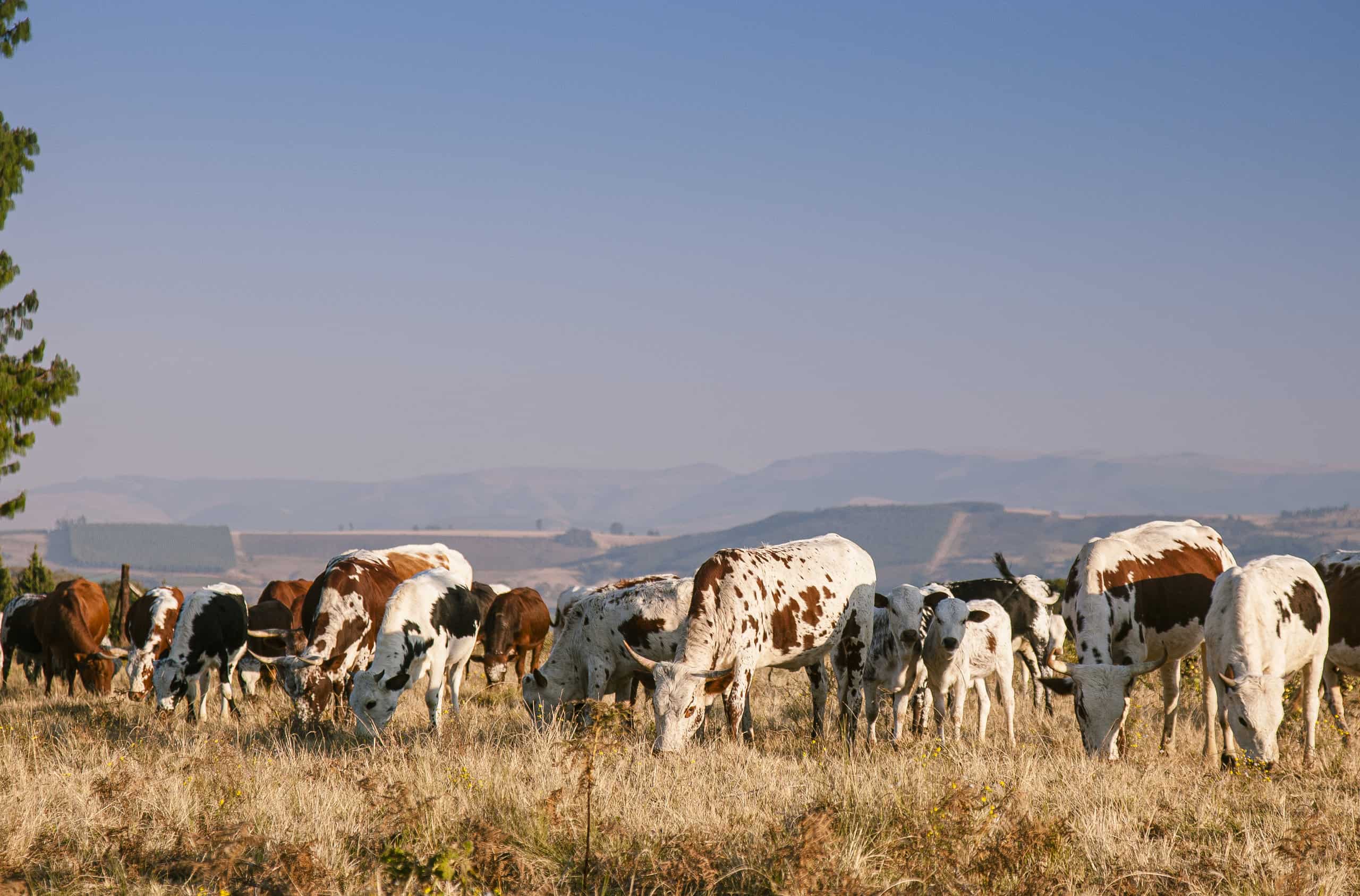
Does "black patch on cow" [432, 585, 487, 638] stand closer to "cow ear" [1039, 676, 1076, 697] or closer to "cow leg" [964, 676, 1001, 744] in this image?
"cow leg" [964, 676, 1001, 744]

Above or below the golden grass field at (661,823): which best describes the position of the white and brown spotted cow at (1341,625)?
above

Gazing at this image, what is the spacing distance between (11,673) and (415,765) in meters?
18.9

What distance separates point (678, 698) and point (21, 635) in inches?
666

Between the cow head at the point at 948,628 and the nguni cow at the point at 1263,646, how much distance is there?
2531 millimetres

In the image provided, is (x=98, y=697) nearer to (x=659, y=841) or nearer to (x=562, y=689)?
(x=562, y=689)

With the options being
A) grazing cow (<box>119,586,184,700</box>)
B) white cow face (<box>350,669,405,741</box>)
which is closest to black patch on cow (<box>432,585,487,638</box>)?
white cow face (<box>350,669,405,741</box>)

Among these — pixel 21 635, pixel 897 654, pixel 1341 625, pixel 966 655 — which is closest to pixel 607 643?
pixel 897 654

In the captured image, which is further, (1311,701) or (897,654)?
(897,654)

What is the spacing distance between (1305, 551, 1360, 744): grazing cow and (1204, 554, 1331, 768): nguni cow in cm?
67

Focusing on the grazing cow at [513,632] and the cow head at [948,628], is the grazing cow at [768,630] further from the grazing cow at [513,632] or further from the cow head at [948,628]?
the grazing cow at [513,632]

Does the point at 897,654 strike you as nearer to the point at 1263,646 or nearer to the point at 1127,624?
the point at 1127,624

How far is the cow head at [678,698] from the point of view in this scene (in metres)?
10.0

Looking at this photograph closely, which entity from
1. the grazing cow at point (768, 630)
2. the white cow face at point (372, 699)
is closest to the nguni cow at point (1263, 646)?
the grazing cow at point (768, 630)

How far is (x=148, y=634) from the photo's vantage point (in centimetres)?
1669
